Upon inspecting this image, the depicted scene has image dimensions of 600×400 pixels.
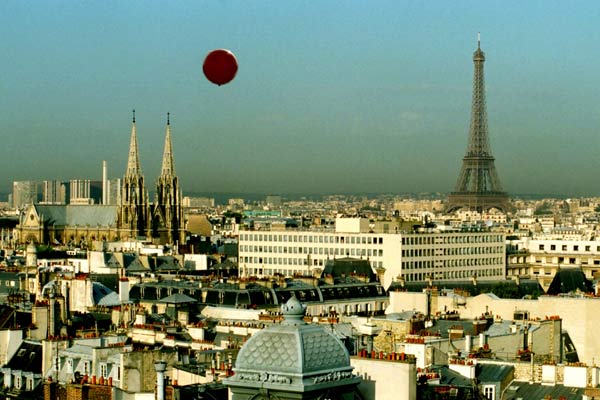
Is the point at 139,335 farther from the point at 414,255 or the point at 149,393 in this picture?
the point at 414,255

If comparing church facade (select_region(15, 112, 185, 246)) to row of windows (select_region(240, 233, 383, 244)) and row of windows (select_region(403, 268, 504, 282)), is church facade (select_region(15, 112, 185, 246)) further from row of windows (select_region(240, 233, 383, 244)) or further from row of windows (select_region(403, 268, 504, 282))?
row of windows (select_region(403, 268, 504, 282))

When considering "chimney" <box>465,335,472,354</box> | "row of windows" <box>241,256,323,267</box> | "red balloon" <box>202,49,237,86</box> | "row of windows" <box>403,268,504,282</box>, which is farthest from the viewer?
"row of windows" <box>241,256,323,267</box>

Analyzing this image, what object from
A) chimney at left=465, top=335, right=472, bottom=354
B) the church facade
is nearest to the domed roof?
chimney at left=465, top=335, right=472, bottom=354

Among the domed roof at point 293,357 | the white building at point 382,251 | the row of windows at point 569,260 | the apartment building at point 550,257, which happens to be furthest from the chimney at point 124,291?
the row of windows at point 569,260

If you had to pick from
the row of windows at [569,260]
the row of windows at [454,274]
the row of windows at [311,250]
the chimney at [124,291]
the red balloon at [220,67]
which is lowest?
the row of windows at [454,274]

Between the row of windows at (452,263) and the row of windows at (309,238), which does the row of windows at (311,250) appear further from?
the row of windows at (452,263)

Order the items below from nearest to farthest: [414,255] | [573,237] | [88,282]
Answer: [88,282], [414,255], [573,237]

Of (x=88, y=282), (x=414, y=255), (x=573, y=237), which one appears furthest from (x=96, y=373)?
(x=573, y=237)

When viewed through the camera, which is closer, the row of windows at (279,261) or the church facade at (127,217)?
the row of windows at (279,261)
